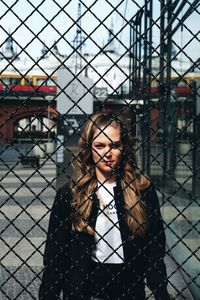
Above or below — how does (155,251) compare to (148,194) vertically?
below

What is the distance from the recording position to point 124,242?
85.3 inches

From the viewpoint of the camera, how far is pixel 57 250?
2.27 meters

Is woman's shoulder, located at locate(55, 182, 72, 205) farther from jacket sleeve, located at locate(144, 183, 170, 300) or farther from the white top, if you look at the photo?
jacket sleeve, located at locate(144, 183, 170, 300)

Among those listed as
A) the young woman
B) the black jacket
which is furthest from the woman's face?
the black jacket

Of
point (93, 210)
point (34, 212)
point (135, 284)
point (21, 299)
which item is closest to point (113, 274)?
point (135, 284)

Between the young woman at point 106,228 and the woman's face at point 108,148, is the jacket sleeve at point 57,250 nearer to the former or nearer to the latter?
the young woman at point 106,228

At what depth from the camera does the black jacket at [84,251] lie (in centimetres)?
218

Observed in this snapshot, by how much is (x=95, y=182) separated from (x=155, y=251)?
397 mm

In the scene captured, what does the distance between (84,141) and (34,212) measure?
7.23 metres

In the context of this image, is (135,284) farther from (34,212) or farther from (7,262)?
(34,212)

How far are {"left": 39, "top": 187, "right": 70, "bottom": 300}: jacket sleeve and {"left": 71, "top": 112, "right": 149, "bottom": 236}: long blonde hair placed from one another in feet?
0.19

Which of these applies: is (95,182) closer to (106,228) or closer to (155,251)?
(106,228)

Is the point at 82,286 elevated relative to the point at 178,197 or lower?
elevated

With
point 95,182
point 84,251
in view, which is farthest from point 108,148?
point 84,251
